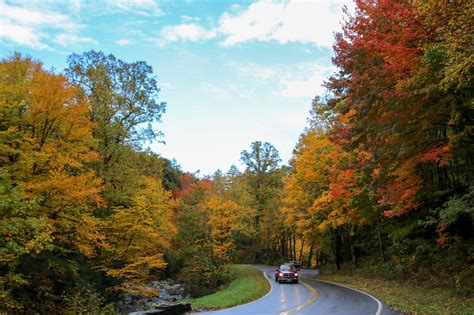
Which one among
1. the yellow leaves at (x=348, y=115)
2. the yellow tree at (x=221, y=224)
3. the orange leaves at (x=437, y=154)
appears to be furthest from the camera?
the yellow tree at (x=221, y=224)

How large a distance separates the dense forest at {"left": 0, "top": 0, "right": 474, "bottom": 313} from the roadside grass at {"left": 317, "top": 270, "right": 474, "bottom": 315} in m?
0.86

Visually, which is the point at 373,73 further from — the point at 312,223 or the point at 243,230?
the point at 243,230

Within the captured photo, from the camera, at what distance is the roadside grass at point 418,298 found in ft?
42.9

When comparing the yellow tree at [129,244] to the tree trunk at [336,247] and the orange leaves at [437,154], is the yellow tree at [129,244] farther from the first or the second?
the tree trunk at [336,247]

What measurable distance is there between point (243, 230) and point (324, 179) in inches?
831

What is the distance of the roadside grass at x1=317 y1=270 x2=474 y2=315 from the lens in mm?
13070

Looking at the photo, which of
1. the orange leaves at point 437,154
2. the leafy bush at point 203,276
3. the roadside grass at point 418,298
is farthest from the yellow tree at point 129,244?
the orange leaves at point 437,154

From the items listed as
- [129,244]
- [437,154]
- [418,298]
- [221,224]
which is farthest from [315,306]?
[221,224]

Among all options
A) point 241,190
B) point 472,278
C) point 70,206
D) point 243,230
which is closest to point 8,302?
point 70,206

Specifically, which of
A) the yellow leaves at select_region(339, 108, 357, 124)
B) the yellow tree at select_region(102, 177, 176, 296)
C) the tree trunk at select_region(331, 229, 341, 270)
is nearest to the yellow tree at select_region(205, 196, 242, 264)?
the tree trunk at select_region(331, 229, 341, 270)

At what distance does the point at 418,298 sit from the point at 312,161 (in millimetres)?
17045

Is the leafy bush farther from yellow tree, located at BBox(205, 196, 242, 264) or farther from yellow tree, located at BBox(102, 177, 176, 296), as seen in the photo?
yellow tree, located at BBox(102, 177, 176, 296)

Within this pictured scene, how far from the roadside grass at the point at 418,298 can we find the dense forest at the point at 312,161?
0.86 meters

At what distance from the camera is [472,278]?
Answer: 15.6 metres
